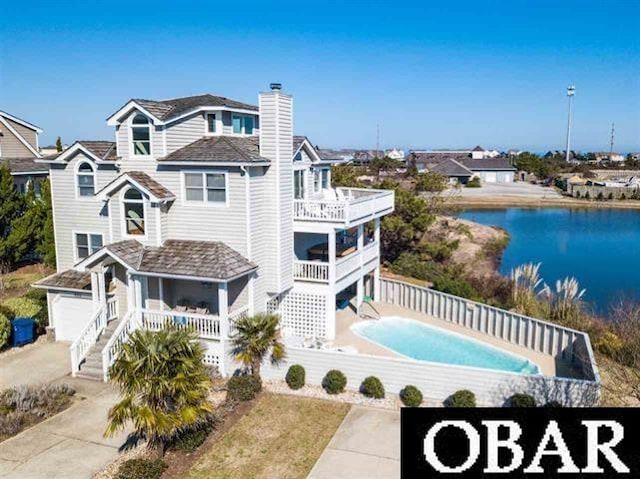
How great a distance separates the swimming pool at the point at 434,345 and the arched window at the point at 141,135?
31.7 ft

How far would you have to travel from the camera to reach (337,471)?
1138cm

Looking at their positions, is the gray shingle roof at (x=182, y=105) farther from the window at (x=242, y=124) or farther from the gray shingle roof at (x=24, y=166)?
the gray shingle roof at (x=24, y=166)

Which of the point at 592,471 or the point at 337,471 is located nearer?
the point at 592,471

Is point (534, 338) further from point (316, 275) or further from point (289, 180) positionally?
point (289, 180)

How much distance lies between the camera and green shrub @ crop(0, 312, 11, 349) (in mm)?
17406

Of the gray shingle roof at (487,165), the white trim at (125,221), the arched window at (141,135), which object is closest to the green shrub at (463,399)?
the white trim at (125,221)

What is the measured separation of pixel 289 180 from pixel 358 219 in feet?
9.94

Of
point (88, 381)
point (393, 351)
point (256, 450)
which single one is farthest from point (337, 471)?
point (88, 381)

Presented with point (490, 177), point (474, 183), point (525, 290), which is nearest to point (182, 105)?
point (525, 290)

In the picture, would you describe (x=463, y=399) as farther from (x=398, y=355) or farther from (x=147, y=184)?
(x=147, y=184)

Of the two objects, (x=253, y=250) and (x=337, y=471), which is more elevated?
(x=253, y=250)

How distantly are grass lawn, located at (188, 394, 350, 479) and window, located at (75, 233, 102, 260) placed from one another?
30.3ft

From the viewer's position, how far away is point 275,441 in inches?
500

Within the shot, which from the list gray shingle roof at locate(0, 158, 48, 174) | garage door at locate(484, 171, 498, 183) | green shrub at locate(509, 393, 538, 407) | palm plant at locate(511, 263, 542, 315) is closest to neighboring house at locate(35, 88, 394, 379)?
green shrub at locate(509, 393, 538, 407)
